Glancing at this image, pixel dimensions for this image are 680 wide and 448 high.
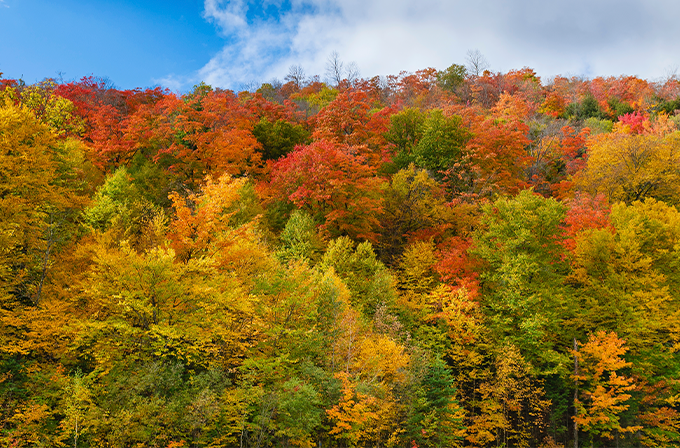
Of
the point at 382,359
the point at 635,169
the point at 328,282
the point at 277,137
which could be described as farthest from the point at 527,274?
the point at 277,137

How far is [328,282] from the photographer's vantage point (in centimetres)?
2277

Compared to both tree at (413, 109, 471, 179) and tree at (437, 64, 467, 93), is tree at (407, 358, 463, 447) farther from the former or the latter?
tree at (437, 64, 467, 93)

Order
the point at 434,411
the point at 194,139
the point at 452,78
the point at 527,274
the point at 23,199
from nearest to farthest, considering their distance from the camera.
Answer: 1. the point at 23,199
2. the point at 434,411
3. the point at 527,274
4. the point at 194,139
5. the point at 452,78

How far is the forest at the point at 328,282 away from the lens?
18031 mm

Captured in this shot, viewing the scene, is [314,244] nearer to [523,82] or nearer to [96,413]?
[96,413]

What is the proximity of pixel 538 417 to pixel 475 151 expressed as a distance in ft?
71.0

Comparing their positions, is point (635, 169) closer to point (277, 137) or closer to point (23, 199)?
point (277, 137)

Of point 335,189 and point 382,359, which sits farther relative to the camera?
point 335,189

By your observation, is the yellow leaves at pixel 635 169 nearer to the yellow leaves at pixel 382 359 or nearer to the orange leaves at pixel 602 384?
the orange leaves at pixel 602 384

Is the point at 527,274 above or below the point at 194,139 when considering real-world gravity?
below

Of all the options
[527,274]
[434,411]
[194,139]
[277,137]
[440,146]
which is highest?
[277,137]

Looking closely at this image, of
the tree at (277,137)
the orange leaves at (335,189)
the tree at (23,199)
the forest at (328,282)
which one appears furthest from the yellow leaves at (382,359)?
the tree at (277,137)

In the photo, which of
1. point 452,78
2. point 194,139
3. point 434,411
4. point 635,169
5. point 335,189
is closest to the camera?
point 434,411

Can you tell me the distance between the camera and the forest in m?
18.0
